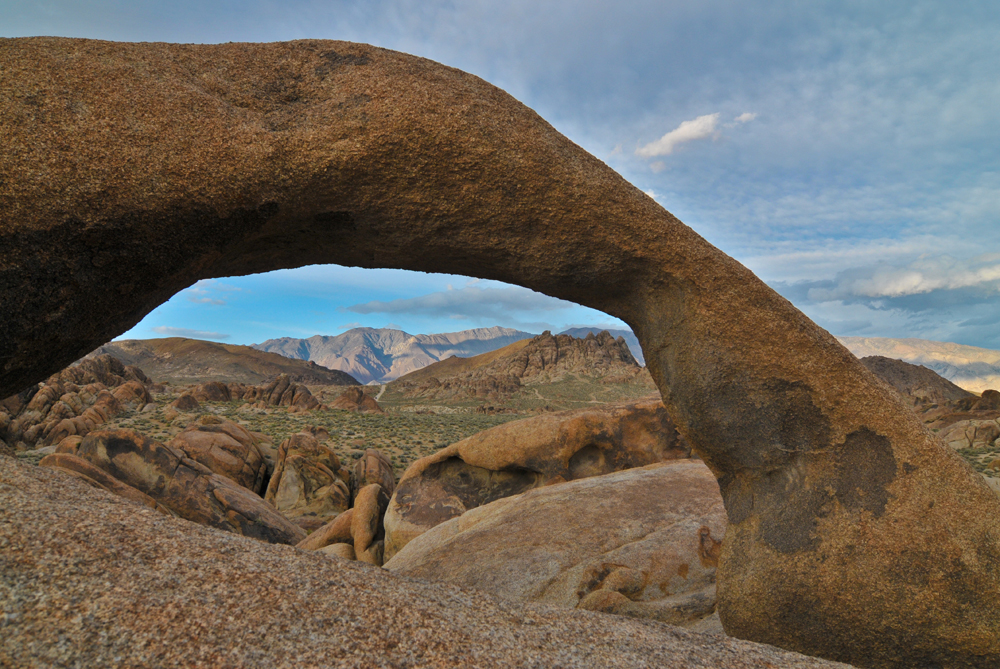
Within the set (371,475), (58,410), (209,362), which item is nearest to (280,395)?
(58,410)

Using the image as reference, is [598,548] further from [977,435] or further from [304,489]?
[977,435]

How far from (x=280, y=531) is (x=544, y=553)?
8587 millimetres

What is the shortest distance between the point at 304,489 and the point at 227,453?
10.1 feet

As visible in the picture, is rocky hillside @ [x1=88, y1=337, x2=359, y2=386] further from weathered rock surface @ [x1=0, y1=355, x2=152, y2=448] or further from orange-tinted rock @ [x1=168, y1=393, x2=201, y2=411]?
weathered rock surface @ [x1=0, y1=355, x2=152, y2=448]

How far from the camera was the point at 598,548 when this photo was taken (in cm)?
762

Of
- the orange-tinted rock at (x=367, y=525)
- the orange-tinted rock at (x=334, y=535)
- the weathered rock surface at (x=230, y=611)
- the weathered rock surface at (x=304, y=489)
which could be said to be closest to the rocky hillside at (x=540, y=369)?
the weathered rock surface at (x=304, y=489)

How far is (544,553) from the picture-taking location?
7.59 m

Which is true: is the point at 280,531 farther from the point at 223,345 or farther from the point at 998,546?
the point at 223,345

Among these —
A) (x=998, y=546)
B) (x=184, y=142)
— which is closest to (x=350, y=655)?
(x=184, y=142)

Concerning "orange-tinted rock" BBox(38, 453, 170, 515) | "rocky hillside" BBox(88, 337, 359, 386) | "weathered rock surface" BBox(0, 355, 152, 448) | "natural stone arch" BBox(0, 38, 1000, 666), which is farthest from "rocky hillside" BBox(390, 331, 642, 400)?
"natural stone arch" BBox(0, 38, 1000, 666)

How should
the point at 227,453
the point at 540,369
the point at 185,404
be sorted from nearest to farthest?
the point at 227,453
the point at 185,404
the point at 540,369

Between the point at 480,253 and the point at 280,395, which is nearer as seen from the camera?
the point at 480,253

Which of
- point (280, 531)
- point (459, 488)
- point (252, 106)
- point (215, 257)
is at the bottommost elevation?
point (280, 531)

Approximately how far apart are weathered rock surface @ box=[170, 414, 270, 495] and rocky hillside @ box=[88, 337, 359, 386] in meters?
107
